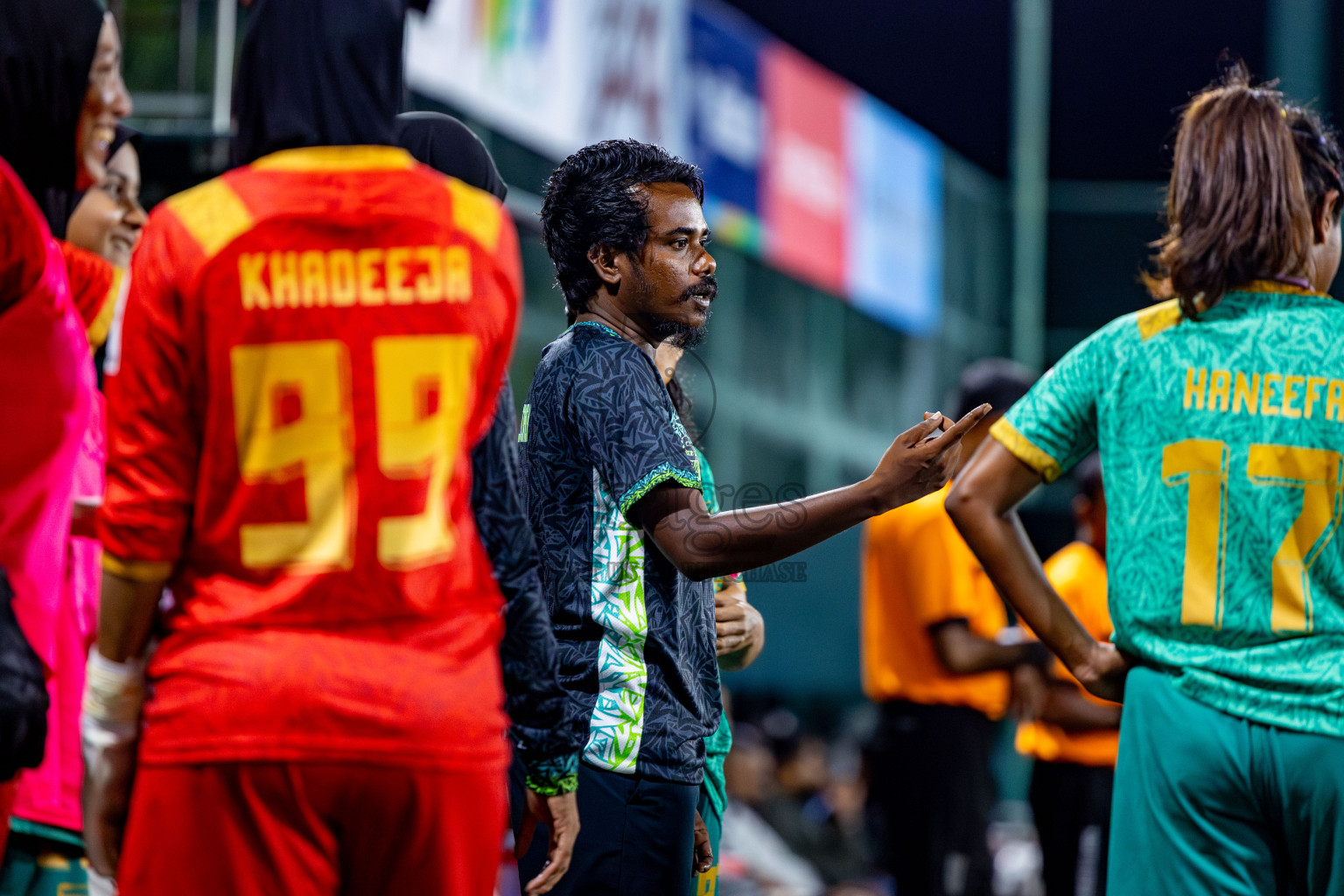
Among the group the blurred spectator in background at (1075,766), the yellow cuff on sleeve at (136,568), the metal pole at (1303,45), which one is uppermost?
the metal pole at (1303,45)

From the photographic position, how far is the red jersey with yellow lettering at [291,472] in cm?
174

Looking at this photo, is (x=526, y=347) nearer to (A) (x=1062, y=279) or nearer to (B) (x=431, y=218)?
(B) (x=431, y=218)

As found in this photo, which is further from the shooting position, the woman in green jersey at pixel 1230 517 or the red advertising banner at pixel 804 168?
the red advertising banner at pixel 804 168

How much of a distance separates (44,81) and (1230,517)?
6.97 ft

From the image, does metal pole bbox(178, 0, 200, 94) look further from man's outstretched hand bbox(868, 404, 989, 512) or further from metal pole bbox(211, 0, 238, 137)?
man's outstretched hand bbox(868, 404, 989, 512)

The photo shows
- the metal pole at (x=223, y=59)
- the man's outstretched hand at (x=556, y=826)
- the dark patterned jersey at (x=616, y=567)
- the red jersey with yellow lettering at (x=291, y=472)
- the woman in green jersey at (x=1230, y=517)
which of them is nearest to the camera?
the red jersey with yellow lettering at (x=291, y=472)

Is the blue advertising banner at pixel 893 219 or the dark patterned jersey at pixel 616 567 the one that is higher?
the blue advertising banner at pixel 893 219

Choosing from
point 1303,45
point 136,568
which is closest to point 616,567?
point 136,568

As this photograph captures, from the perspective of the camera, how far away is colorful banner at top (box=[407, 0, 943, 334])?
784cm

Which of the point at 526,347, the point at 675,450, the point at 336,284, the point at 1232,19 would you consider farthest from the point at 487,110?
the point at 1232,19

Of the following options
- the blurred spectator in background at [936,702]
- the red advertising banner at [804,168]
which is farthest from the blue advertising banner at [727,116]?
the blurred spectator in background at [936,702]

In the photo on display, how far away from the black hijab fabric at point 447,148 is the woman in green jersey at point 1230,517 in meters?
1.13

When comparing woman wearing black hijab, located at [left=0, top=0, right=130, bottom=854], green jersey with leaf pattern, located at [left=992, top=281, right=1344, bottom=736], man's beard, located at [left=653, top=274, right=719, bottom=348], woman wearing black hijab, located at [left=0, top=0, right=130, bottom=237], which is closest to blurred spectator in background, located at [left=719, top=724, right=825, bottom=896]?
man's beard, located at [left=653, top=274, right=719, bottom=348]

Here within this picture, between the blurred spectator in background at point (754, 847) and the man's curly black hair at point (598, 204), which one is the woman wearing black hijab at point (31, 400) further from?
the blurred spectator in background at point (754, 847)
